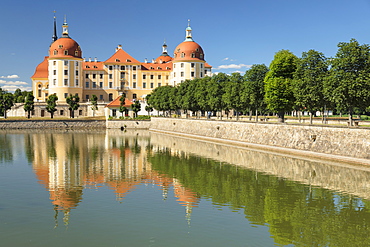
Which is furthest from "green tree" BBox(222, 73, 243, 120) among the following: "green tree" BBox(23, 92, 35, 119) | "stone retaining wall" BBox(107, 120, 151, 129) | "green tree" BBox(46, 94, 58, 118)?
"green tree" BBox(23, 92, 35, 119)

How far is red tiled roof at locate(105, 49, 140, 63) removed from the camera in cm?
11694

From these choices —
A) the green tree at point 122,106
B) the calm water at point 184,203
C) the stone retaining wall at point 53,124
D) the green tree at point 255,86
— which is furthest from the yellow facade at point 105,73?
the calm water at point 184,203

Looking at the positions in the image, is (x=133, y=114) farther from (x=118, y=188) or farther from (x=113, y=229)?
(x=113, y=229)

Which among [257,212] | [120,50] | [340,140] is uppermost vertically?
[120,50]

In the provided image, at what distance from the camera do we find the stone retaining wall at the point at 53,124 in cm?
8421

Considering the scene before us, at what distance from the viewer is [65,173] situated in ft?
96.7

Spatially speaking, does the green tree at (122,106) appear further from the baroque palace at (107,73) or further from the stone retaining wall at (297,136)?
the stone retaining wall at (297,136)

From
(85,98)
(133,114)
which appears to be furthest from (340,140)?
(85,98)

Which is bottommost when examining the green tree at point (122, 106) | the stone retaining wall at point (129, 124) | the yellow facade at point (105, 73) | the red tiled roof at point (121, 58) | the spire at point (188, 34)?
the stone retaining wall at point (129, 124)

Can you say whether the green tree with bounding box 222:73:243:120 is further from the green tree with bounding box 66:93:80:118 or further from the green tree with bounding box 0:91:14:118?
the green tree with bounding box 0:91:14:118

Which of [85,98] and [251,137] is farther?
[85,98]

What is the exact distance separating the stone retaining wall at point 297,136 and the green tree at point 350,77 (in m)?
3.93

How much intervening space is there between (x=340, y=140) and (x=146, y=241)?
2424 centimetres

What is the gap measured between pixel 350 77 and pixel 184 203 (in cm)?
2367
